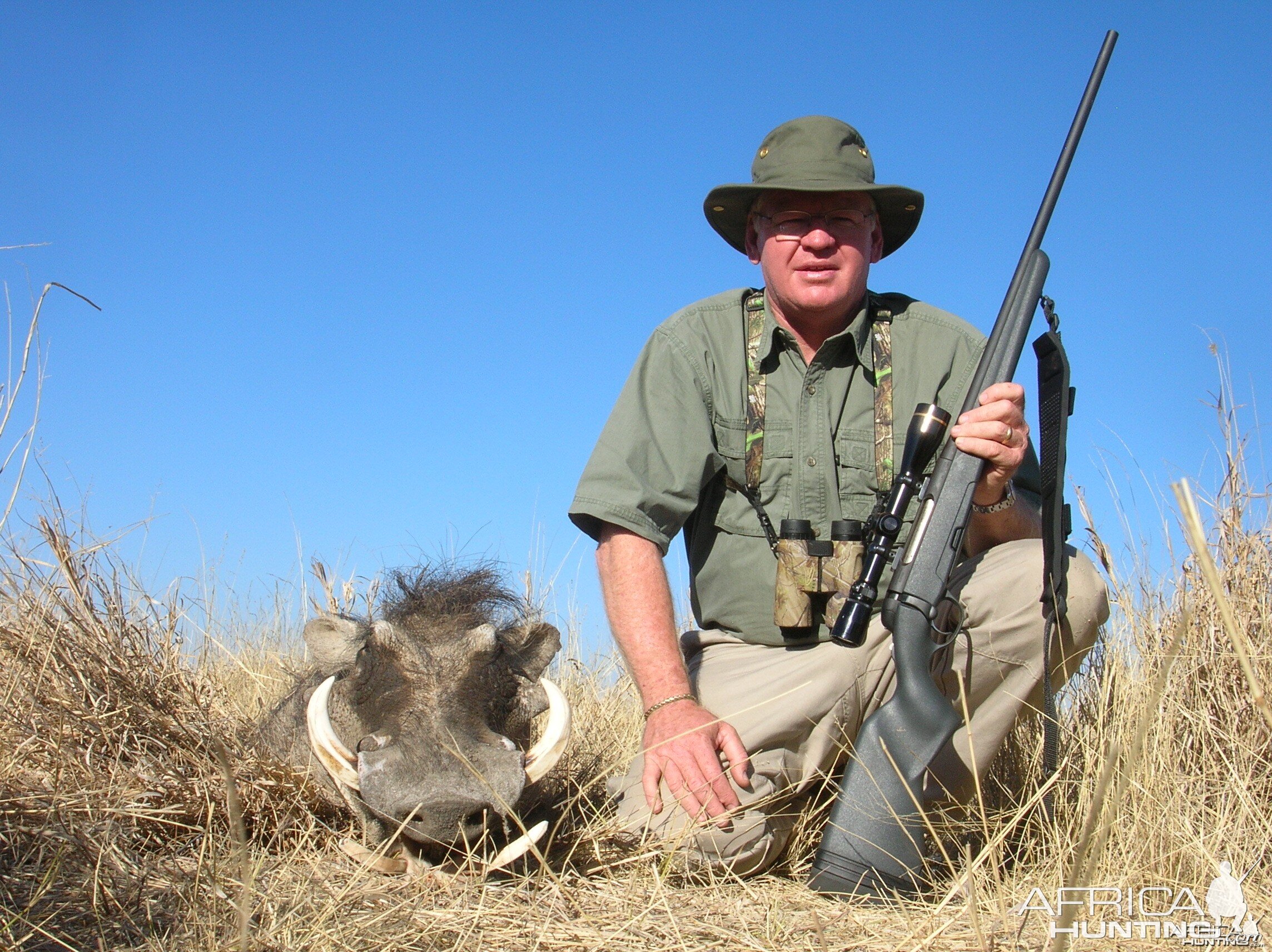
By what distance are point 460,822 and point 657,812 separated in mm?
696

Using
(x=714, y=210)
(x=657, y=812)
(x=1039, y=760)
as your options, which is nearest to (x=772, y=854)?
(x=657, y=812)

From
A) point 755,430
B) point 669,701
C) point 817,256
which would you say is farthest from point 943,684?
point 817,256

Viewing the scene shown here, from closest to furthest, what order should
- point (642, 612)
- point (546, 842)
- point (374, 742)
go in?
point (374, 742)
point (546, 842)
point (642, 612)

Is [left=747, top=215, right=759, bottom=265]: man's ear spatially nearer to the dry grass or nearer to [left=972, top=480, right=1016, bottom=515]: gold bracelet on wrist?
Answer: [left=972, top=480, right=1016, bottom=515]: gold bracelet on wrist

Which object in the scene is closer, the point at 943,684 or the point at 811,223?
the point at 943,684

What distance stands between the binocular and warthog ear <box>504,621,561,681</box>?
0.79 meters

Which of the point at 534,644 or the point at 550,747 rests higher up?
the point at 534,644

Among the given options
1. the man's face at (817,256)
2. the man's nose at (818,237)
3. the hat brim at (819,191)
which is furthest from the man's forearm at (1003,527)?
the hat brim at (819,191)

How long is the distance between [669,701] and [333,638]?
45.0 inches

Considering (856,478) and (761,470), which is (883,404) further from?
(761,470)

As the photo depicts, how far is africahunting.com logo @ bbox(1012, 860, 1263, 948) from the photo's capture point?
2.27 metres

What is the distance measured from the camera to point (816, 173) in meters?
3.80

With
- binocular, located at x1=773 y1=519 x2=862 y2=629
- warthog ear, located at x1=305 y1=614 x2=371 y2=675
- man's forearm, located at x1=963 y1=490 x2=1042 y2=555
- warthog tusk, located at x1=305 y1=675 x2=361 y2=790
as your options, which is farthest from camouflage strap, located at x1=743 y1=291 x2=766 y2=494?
warthog tusk, located at x1=305 y1=675 x2=361 y2=790

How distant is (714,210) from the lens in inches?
166
